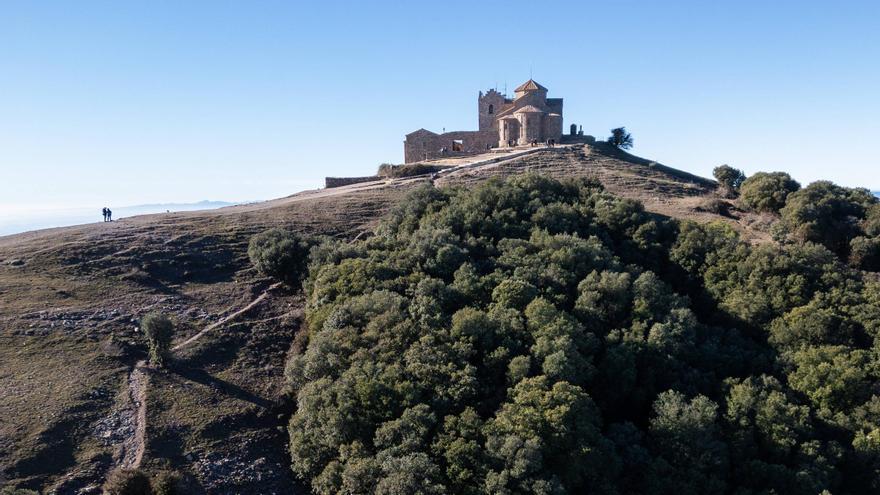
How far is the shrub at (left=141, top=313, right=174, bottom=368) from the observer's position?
93.6 feet

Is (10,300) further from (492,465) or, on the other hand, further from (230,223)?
(492,465)

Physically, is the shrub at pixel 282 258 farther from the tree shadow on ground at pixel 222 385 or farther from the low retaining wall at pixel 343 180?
the low retaining wall at pixel 343 180

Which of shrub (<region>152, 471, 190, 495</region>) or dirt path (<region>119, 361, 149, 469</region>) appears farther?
dirt path (<region>119, 361, 149, 469</region>)

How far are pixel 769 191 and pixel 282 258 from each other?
32582mm

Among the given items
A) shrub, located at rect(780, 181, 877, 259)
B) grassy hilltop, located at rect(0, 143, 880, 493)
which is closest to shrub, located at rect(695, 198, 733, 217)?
grassy hilltop, located at rect(0, 143, 880, 493)

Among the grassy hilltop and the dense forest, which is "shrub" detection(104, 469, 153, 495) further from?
the dense forest

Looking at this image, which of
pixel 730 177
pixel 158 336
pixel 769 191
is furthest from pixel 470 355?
pixel 730 177

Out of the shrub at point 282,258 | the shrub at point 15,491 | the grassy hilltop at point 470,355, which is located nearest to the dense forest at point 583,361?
the grassy hilltop at point 470,355

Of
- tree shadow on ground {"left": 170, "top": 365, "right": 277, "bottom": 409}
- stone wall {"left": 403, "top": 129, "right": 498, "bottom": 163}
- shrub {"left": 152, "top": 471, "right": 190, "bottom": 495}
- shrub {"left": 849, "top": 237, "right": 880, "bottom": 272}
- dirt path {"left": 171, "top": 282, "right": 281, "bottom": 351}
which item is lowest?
shrub {"left": 152, "top": 471, "right": 190, "bottom": 495}

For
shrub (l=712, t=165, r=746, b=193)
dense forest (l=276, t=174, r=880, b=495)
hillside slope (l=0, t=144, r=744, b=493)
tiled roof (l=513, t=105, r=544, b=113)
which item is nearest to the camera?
dense forest (l=276, t=174, r=880, b=495)

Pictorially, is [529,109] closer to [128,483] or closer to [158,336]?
[158,336]

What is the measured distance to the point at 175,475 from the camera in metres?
22.8

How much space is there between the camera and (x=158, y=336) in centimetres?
2869

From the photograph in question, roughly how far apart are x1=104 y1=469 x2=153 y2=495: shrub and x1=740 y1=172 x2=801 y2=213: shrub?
40.1 m
